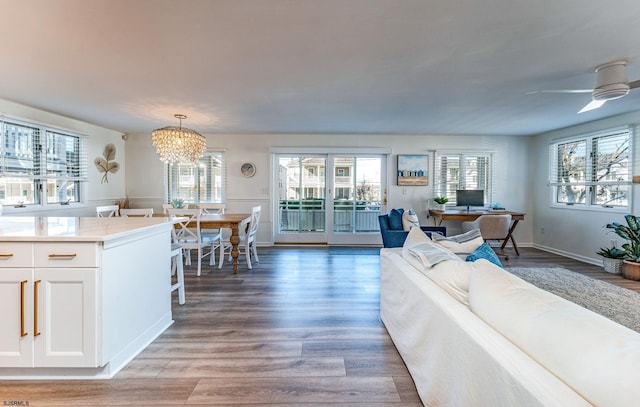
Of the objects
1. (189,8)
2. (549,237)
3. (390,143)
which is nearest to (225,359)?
(189,8)

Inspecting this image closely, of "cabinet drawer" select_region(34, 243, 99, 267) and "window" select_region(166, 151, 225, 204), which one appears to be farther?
"window" select_region(166, 151, 225, 204)

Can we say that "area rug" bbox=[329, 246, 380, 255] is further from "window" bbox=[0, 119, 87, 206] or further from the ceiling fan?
"window" bbox=[0, 119, 87, 206]

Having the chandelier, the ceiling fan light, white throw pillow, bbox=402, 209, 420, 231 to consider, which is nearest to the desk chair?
white throw pillow, bbox=402, 209, 420, 231

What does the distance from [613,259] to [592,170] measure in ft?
4.83

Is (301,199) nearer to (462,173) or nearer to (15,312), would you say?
(462,173)

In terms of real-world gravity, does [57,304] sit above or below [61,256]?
below

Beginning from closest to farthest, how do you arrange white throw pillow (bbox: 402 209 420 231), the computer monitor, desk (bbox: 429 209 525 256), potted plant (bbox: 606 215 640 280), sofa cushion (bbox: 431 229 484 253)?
1. sofa cushion (bbox: 431 229 484 253)
2. white throw pillow (bbox: 402 209 420 231)
3. potted plant (bbox: 606 215 640 280)
4. desk (bbox: 429 209 525 256)
5. the computer monitor

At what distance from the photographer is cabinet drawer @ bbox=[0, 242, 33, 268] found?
1610 millimetres

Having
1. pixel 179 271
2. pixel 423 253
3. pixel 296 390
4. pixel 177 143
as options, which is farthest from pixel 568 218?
pixel 177 143

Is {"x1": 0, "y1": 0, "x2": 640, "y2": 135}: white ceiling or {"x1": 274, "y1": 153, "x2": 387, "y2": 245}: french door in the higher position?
{"x1": 0, "y1": 0, "x2": 640, "y2": 135}: white ceiling

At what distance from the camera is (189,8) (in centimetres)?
167

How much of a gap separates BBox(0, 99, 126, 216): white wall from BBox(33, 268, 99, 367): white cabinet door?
2929mm

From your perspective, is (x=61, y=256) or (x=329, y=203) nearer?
(x=61, y=256)

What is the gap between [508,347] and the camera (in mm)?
901
